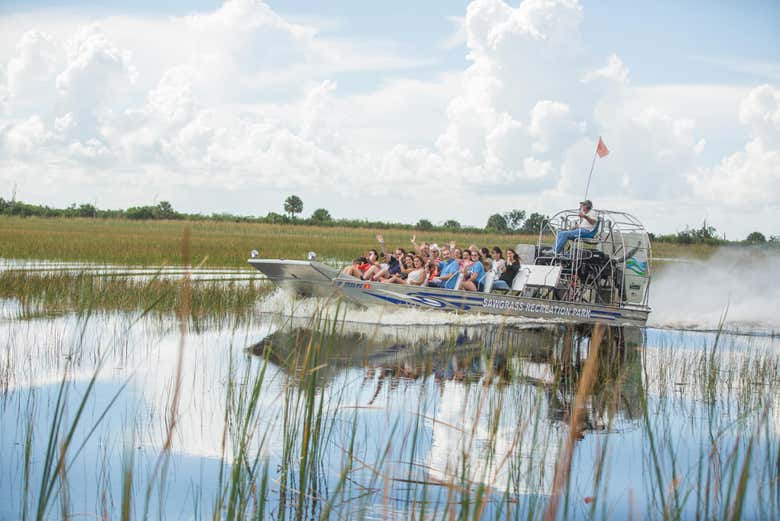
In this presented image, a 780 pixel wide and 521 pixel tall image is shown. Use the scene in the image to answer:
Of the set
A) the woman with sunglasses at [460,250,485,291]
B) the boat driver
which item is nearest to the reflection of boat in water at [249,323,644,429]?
the woman with sunglasses at [460,250,485,291]

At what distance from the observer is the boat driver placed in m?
16.6

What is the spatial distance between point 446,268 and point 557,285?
2.46m

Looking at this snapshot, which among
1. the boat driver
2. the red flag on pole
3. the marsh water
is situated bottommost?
the marsh water

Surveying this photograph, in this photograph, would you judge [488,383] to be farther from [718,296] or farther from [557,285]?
[718,296]

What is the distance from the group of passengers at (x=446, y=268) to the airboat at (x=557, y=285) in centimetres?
22

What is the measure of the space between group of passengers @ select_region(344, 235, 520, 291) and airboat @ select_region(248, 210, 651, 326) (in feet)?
0.71

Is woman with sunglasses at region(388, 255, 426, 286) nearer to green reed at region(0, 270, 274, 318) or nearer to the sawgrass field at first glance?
green reed at region(0, 270, 274, 318)

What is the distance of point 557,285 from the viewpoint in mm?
17172

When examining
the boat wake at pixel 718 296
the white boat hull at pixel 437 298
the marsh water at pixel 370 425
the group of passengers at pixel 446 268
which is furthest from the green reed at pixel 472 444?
the boat wake at pixel 718 296

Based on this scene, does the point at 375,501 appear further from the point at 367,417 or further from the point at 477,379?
the point at 477,379

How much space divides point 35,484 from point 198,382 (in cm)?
354

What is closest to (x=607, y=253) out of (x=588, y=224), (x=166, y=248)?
(x=588, y=224)

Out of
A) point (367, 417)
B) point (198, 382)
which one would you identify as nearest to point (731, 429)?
point (367, 417)

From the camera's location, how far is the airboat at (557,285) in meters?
16.6
